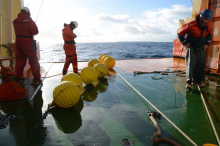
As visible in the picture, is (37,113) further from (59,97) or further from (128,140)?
(128,140)

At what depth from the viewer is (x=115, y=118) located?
10.1 feet

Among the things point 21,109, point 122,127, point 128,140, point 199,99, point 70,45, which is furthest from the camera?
point 70,45

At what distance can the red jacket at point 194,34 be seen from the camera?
4.56m

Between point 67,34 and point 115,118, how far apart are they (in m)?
4.18

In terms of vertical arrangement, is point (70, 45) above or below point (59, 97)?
above

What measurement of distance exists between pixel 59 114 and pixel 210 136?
2.47 metres

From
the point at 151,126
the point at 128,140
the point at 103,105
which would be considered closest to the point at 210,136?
the point at 151,126

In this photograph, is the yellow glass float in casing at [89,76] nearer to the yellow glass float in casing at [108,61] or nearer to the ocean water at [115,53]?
the yellow glass float in casing at [108,61]

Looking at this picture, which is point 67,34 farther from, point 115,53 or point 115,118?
point 115,53

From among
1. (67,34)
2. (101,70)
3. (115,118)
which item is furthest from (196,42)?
(67,34)

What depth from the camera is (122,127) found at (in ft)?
9.02

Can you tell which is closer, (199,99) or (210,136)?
(210,136)

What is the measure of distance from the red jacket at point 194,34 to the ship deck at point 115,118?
1.26 m

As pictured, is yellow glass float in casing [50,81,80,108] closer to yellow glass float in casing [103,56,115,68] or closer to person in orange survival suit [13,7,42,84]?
person in orange survival suit [13,7,42,84]
